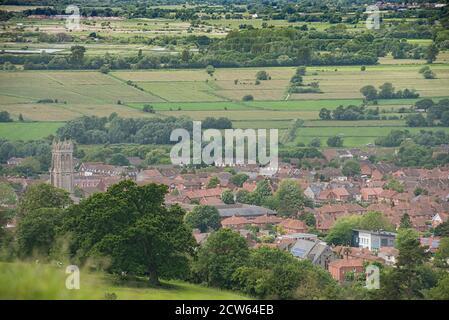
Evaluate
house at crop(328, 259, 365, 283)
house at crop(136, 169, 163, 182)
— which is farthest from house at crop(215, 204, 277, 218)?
house at crop(328, 259, 365, 283)

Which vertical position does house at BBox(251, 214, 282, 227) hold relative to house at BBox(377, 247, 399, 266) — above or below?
below

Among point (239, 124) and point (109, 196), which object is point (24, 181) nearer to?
point (239, 124)

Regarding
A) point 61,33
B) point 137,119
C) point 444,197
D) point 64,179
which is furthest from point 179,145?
point 61,33

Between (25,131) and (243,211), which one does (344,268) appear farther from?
(25,131)

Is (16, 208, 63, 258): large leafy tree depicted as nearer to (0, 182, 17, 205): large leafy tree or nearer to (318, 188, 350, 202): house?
(0, 182, 17, 205): large leafy tree

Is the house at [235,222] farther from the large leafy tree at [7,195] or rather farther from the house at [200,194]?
the large leafy tree at [7,195]

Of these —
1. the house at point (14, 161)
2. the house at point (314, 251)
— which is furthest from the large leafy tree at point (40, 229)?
the house at point (14, 161)
